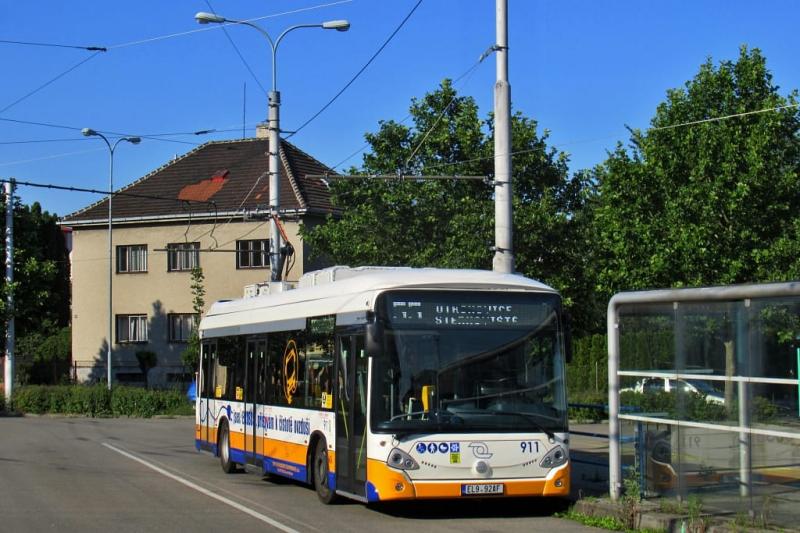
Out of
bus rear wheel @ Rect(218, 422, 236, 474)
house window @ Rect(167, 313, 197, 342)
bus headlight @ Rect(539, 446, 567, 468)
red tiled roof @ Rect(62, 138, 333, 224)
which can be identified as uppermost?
red tiled roof @ Rect(62, 138, 333, 224)

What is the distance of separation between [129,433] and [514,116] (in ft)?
47.3

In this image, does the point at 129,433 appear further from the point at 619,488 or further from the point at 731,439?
the point at 731,439

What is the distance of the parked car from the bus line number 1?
1251mm

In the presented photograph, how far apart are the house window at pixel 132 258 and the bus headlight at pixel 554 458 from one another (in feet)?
137

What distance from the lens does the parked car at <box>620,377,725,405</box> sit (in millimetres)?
11375

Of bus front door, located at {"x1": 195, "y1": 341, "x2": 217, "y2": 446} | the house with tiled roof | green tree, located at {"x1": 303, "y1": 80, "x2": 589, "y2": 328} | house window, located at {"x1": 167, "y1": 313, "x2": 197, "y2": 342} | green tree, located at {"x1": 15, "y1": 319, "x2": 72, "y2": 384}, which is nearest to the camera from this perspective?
bus front door, located at {"x1": 195, "y1": 341, "x2": 217, "y2": 446}

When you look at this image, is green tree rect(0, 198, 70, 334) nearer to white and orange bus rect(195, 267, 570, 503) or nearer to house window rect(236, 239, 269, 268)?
house window rect(236, 239, 269, 268)

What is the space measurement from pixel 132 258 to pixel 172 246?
9.13 ft

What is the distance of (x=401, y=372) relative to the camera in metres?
12.7

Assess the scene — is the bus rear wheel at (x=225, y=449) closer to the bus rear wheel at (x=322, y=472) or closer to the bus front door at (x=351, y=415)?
the bus rear wheel at (x=322, y=472)

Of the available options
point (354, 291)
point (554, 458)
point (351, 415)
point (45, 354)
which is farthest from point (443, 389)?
point (45, 354)

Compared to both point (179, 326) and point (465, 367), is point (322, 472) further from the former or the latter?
point (179, 326)

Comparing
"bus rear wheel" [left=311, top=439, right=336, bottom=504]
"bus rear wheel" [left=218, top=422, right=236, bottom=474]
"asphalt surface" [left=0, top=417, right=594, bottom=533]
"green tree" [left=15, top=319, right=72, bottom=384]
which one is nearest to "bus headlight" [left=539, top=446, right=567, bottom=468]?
"asphalt surface" [left=0, top=417, right=594, bottom=533]

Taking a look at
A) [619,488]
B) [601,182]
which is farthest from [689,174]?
[619,488]
